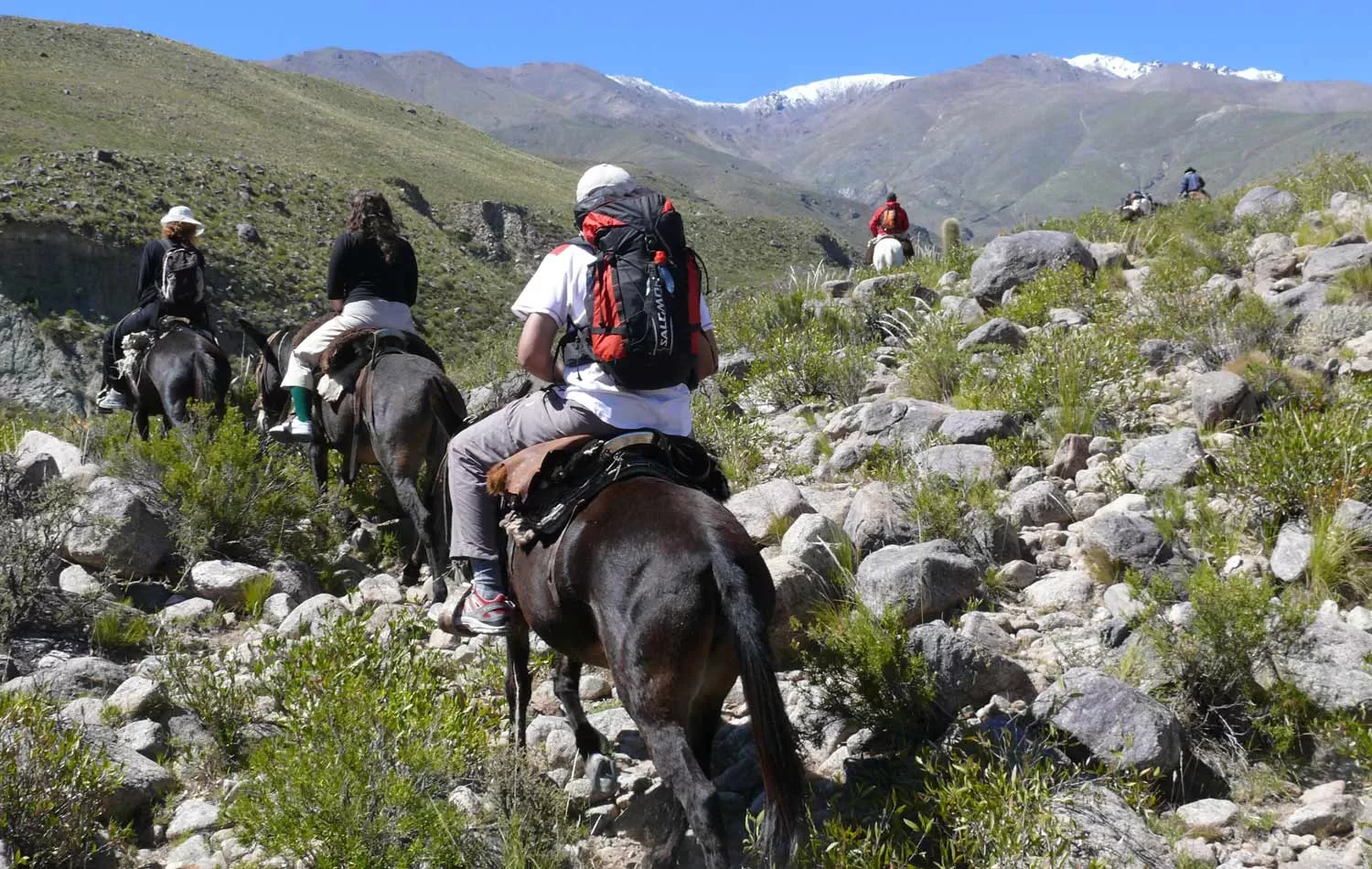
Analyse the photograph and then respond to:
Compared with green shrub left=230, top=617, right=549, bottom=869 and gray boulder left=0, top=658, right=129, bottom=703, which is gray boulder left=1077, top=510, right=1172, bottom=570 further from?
gray boulder left=0, top=658, right=129, bottom=703

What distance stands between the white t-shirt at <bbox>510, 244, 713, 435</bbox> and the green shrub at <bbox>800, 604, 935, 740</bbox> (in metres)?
1.12

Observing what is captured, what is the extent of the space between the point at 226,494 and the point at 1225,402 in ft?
22.7

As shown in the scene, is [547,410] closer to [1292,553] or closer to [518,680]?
[518,680]

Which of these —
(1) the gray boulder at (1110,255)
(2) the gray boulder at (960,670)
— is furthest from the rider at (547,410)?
(1) the gray boulder at (1110,255)

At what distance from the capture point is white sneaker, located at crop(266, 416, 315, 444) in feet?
25.9

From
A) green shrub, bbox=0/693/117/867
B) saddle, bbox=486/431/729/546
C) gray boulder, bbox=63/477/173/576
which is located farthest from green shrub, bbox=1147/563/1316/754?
gray boulder, bbox=63/477/173/576

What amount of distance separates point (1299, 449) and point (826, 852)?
12.0 feet

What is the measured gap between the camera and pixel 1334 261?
9.06 metres

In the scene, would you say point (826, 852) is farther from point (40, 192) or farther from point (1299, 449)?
point (40, 192)

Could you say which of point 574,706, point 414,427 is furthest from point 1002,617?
point 414,427

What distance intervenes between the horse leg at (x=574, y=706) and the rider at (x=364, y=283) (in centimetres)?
398

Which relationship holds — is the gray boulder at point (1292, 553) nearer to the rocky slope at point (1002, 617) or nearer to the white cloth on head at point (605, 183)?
the rocky slope at point (1002, 617)

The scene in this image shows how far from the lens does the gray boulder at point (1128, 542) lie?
498 centimetres

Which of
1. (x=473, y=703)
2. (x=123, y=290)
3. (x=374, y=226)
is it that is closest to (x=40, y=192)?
(x=123, y=290)
